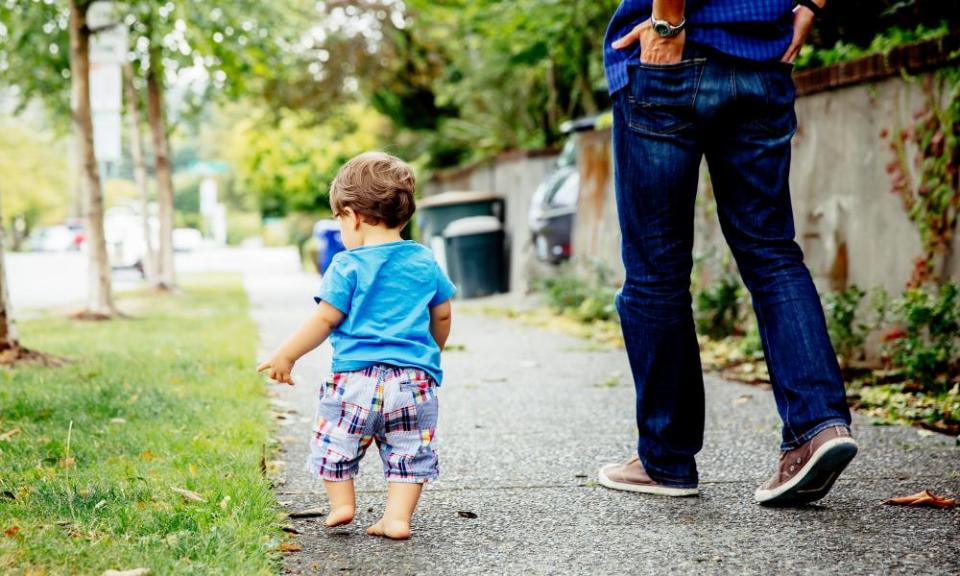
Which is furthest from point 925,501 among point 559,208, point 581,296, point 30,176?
point 30,176

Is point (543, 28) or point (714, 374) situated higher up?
point (543, 28)

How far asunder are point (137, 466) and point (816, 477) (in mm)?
2033

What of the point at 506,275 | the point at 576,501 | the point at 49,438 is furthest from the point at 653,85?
the point at 506,275

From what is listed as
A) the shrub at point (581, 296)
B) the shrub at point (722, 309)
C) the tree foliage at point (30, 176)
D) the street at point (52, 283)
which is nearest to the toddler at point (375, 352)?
the shrub at point (722, 309)

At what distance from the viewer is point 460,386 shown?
6.20 meters

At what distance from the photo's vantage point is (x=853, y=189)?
6285 millimetres

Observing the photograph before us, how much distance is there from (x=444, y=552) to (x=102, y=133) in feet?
31.5

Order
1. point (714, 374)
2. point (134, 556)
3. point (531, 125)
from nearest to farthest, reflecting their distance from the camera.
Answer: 1. point (134, 556)
2. point (714, 374)
3. point (531, 125)

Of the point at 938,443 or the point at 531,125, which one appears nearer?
the point at 938,443

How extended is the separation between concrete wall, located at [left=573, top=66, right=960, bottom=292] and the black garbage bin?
319 inches

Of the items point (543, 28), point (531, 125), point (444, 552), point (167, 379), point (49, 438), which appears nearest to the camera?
point (444, 552)

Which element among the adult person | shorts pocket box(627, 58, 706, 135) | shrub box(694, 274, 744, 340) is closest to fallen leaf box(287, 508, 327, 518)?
the adult person

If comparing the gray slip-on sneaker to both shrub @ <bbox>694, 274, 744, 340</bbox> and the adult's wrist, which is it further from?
shrub @ <bbox>694, 274, 744, 340</bbox>

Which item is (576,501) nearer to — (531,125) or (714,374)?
(714,374)
